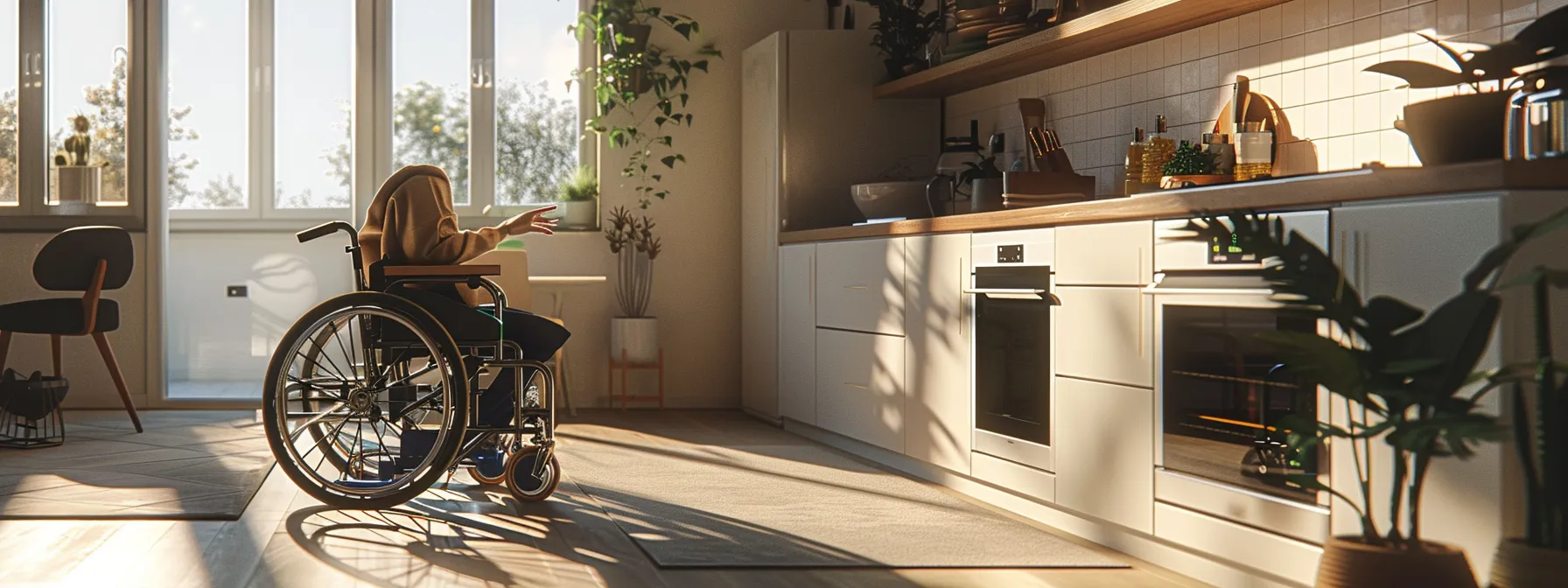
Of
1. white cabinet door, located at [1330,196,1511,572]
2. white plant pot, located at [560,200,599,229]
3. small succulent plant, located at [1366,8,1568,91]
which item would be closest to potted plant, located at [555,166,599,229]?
white plant pot, located at [560,200,599,229]

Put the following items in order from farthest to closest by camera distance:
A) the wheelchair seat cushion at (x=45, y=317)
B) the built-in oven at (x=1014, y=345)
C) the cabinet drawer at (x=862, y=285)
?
the wheelchair seat cushion at (x=45, y=317)
the cabinet drawer at (x=862, y=285)
the built-in oven at (x=1014, y=345)

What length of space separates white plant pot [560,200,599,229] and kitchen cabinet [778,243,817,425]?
3.77 feet

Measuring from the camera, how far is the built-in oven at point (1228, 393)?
2.36 m

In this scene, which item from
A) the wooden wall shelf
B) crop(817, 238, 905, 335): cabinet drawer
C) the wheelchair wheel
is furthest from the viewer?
crop(817, 238, 905, 335): cabinet drawer

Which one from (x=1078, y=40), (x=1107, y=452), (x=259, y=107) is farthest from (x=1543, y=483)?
(x=259, y=107)

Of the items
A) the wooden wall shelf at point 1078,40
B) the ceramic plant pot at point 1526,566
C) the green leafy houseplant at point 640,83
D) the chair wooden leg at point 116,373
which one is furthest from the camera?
the green leafy houseplant at point 640,83

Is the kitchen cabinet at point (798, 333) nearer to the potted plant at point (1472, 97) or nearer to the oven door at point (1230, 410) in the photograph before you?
the oven door at point (1230, 410)

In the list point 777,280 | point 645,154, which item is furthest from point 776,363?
point 645,154

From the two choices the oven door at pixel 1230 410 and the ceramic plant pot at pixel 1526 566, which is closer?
the ceramic plant pot at pixel 1526 566

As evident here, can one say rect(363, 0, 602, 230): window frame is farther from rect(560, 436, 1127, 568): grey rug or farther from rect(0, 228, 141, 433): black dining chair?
rect(560, 436, 1127, 568): grey rug

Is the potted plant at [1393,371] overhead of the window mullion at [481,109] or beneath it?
beneath

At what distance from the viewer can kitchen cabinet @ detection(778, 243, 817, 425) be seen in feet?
16.5

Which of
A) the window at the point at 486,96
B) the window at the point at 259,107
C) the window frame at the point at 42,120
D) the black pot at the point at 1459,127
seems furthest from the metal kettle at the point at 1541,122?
the window frame at the point at 42,120

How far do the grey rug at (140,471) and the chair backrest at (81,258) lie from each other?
0.57 m
